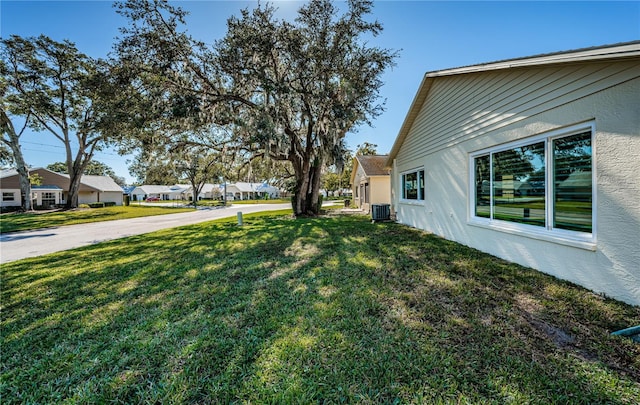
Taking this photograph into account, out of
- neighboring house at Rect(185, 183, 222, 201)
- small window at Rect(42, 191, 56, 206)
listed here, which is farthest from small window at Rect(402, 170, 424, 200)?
neighboring house at Rect(185, 183, 222, 201)

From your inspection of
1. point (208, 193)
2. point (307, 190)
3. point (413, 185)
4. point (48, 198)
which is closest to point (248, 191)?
point (208, 193)

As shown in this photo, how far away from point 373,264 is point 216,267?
3241 mm

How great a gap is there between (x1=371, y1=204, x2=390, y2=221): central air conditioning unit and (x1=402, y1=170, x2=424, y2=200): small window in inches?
37.9

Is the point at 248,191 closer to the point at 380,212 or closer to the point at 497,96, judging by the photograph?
the point at 380,212

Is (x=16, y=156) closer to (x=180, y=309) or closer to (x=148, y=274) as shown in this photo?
(x=148, y=274)

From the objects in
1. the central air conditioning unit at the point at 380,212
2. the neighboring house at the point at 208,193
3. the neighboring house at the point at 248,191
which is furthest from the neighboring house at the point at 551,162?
the neighboring house at the point at 248,191

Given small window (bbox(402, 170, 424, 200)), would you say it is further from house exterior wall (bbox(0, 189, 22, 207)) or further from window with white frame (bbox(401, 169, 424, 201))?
house exterior wall (bbox(0, 189, 22, 207))

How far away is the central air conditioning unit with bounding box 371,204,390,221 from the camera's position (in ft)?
37.3

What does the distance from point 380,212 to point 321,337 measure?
9178 mm

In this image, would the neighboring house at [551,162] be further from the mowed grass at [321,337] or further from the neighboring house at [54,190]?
the neighboring house at [54,190]

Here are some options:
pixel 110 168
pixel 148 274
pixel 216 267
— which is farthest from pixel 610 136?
pixel 110 168

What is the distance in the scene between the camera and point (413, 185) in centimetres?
1001

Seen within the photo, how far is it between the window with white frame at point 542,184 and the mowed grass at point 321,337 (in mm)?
947

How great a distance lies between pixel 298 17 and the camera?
10703 mm
